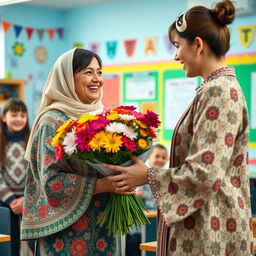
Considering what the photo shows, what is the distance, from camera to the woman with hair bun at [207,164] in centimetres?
193

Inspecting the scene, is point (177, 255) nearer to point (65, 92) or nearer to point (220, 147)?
point (220, 147)

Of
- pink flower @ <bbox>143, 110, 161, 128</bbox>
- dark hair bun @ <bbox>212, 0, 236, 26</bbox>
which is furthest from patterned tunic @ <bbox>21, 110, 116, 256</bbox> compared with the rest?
dark hair bun @ <bbox>212, 0, 236, 26</bbox>

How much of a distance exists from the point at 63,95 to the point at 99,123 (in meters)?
0.50

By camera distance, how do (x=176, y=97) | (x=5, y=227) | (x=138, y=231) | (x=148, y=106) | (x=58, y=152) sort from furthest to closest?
(x=148, y=106), (x=176, y=97), (x=138, y=231), (x=5, y=227), (x=58, y=152)

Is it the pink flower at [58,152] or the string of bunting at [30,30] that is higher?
the string of bunting at [30,30]

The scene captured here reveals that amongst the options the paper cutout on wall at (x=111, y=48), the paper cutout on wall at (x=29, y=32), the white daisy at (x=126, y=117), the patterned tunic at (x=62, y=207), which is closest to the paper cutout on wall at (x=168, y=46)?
the paper cutout on wall at (x=111, y=48)

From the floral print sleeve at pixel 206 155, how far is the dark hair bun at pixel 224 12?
0.68 feet

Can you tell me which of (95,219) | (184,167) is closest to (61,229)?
(95,219)

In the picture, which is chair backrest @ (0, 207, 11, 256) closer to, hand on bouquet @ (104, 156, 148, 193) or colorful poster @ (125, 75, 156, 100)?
hand on bouquet @ (104, 156, 148, 193)

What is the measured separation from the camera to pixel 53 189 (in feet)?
8.05

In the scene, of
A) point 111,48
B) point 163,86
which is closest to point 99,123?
point 163,86

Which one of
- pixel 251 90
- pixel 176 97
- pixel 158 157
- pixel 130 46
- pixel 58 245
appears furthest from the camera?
pixel 130 46

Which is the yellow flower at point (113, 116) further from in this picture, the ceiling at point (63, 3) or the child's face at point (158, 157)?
the ceiling at point (63, 3)

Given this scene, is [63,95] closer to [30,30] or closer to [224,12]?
[224,12]
